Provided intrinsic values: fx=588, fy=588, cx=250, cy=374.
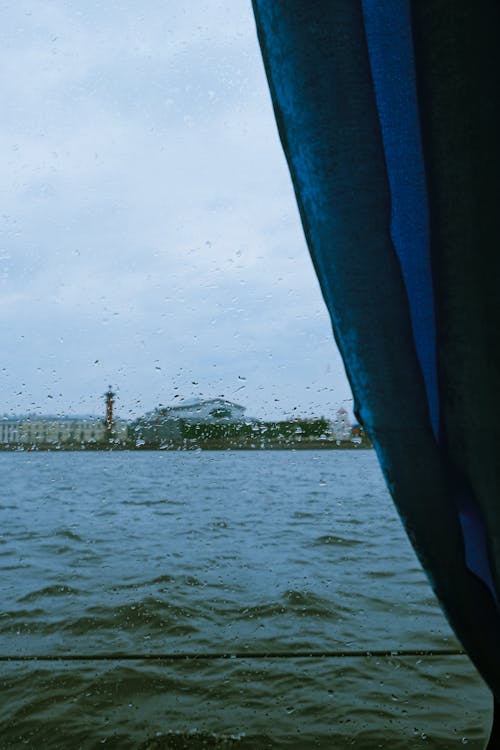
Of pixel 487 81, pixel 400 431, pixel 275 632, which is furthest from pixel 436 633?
pixel 487 81

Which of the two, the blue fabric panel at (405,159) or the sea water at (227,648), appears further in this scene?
the sea water at (227,648)

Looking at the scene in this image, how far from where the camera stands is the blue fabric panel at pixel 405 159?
768mm

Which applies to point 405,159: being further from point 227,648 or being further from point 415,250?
point 227,648

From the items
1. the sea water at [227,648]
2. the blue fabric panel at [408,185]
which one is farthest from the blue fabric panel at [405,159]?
the sea water at [227,648]

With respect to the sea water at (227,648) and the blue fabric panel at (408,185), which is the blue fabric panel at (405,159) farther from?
the sea water at (227,648)

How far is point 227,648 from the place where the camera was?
3.60 meters

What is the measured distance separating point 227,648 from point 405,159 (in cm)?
345

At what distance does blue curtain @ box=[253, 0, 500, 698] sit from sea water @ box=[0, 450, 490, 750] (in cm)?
172

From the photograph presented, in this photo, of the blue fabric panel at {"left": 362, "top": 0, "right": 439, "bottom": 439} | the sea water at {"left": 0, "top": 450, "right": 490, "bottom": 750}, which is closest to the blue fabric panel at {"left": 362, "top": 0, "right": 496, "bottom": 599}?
the blue fabric panel at {"left": 362, "top": 0, "right": 439, "bottom": 439}

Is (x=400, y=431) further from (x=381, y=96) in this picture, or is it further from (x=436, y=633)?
(x=436, y=633)

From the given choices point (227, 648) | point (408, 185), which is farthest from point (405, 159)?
point (227, 648)

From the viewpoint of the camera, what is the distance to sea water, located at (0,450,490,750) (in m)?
2.47

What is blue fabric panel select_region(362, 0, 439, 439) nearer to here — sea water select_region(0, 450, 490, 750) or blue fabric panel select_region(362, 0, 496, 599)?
blue fabric panel select_region(362, 0, 496, 599)

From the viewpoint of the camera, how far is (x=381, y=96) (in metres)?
0.78
